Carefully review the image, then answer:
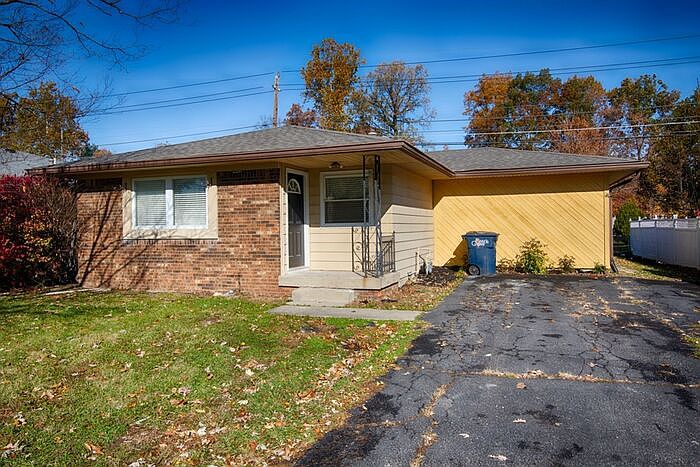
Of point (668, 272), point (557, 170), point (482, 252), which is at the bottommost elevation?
point (668, 272)

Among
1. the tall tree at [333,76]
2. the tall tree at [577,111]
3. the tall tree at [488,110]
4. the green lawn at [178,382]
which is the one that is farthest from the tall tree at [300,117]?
the green lawn at [178,382]

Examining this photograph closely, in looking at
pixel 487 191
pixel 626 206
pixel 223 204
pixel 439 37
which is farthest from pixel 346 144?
pixel 626 206

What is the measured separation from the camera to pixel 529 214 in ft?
45.7

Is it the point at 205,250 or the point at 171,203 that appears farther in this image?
the point at 171,203

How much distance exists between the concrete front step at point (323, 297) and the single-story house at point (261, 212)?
0.27 metres

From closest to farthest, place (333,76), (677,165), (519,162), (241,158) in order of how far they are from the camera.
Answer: (241,158), (519,162), (677,165), (333,76)

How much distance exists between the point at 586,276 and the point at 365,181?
6.95 metres

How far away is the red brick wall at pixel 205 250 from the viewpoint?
9648mm

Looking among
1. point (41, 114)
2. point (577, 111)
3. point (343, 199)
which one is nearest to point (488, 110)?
point (577, 111)

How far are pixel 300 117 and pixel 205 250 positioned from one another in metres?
25.3

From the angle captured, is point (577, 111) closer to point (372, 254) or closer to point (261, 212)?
point (372, 254)

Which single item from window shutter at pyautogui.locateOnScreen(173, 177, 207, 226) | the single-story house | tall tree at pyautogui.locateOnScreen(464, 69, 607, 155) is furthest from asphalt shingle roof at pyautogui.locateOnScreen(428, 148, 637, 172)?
tall tree at pyautogui.locateOnScreen(464, 69, 607, 155)

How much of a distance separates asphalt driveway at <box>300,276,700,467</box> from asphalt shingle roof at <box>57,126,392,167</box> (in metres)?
3.88

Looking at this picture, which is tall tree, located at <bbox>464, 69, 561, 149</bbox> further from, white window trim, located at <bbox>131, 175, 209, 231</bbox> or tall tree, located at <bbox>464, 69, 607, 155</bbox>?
white window trim, located at <bbox>131, 175, 209, 231</bbox>
